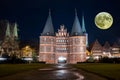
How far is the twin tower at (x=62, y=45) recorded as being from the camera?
4781 inches

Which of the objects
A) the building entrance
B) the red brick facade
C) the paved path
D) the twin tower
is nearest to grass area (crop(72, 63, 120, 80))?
the paved path

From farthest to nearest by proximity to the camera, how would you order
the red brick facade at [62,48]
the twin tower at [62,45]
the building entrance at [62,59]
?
1. the building entrance at [62,59]
2. the twin tower at [62,45]
3. the red brick facade at [62,48]

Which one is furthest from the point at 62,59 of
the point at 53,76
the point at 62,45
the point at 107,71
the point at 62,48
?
the point at 53,76

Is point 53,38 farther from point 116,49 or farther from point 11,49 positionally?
point 116,49

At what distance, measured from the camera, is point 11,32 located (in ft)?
347

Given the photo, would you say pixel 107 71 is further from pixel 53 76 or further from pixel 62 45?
pixel 62 45

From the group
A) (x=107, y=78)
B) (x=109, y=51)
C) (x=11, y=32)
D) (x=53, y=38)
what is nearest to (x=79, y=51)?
(x=53, y=38)

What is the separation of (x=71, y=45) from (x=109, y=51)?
43.9 metres

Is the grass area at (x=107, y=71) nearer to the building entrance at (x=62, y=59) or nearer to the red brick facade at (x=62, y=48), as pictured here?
the red brick facade at (x=62, y=48)

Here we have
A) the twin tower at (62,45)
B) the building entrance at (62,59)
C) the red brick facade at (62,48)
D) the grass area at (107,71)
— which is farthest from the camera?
the building entrance at (62,59)

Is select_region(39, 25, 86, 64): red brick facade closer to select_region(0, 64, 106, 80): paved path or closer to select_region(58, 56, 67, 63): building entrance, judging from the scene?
select_region(58, 56, 67, 63): building entrance

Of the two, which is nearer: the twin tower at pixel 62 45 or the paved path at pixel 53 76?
the paved path at pixel 53 76

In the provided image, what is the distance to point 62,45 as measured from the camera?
12788cm

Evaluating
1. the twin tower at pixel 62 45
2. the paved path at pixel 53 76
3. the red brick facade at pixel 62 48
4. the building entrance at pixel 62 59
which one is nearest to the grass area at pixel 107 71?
the paved path at pixel 53 76
